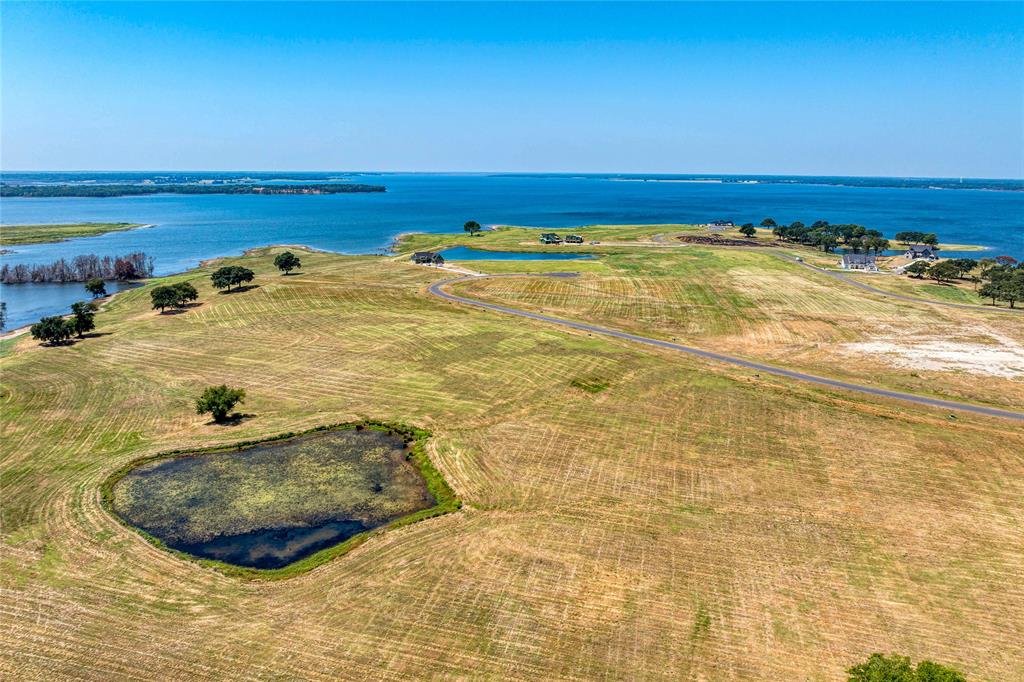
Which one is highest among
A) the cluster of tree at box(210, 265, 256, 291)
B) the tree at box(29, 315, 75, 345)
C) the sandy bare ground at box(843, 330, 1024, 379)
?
the cluster of tree at box(210, 265, 256, 291)

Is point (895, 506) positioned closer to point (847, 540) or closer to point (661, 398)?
point (847, 540)

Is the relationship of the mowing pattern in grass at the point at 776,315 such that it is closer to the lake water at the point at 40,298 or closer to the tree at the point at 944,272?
the tree at the point at 944,272

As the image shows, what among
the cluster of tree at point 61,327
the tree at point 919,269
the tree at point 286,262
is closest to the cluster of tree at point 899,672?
the cluster of tree at point 61,327

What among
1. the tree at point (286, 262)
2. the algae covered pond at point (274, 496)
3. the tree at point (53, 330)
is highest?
the tree at point (286, 262)

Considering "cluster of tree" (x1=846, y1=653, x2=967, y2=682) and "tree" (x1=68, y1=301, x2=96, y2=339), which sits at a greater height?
"tree" (x1=68, y1=301, x2=96, y2=339)

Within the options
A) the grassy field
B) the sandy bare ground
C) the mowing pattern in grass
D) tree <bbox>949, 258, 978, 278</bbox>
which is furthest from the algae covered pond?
tree <bbox>949, 258, 978, 278</bbox>

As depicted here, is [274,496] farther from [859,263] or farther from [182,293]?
[859,263]

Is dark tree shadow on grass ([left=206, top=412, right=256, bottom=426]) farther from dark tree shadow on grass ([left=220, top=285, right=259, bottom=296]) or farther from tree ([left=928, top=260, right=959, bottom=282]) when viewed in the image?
tree ([left=928, top=260, right=959, bottom=282])
